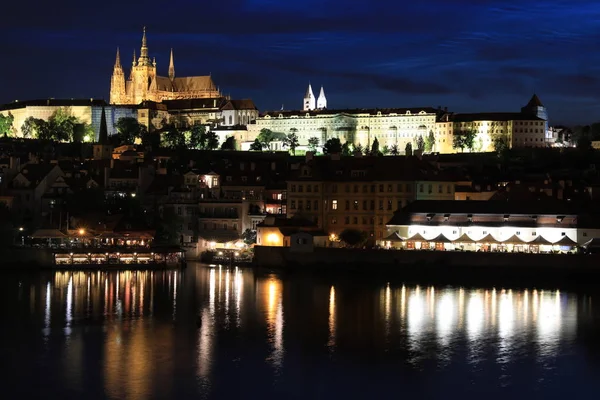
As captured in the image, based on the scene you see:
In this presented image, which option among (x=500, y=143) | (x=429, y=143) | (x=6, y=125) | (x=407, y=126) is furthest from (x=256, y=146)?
(x=6, y=125)

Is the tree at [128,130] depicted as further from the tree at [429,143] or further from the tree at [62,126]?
the tree at [429,143]

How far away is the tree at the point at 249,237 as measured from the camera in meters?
57.8

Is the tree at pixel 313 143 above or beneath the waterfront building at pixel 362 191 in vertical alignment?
above

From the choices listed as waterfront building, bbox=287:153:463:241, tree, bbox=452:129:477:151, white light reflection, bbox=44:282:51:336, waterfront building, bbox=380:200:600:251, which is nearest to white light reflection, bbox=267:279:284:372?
white light reflection, bbox=44:282:51:336

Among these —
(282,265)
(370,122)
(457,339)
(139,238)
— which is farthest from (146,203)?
(370,122)

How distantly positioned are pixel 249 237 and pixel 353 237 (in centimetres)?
656

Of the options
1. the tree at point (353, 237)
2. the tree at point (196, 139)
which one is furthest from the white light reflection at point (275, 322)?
the tree at point (196, 139)

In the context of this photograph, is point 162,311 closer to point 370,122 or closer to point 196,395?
point 196,395

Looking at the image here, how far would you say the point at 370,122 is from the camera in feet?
473

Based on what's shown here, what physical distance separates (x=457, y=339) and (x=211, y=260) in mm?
24745

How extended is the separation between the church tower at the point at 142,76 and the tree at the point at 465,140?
200ft

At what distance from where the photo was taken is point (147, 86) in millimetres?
175750

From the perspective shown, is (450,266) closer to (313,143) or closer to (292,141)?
(292,141)

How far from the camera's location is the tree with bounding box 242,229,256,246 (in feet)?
190
